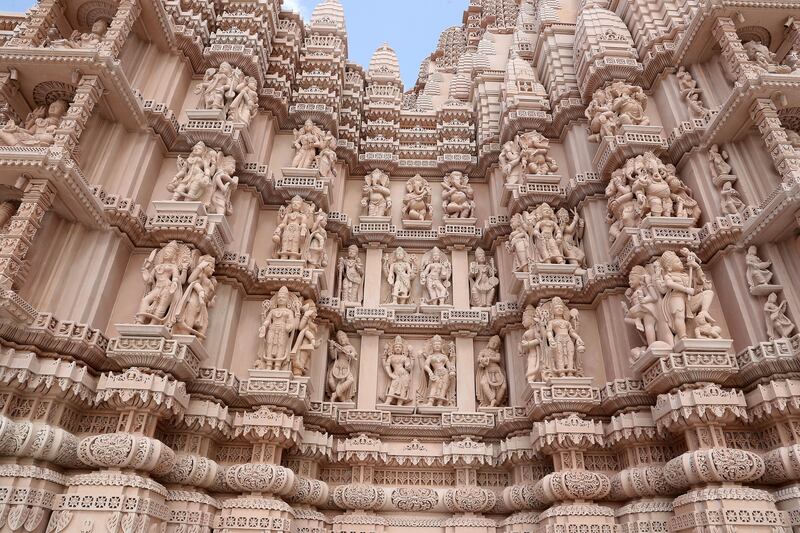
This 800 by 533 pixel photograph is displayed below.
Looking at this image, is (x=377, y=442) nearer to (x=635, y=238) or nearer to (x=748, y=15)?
(x=635, y=238)

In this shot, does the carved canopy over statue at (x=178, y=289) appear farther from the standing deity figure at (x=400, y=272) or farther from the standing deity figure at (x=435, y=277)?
the standing deity figure at (x=435, y=277)

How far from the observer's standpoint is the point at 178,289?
9.48 m

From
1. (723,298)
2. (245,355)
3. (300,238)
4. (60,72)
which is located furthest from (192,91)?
(723,298)

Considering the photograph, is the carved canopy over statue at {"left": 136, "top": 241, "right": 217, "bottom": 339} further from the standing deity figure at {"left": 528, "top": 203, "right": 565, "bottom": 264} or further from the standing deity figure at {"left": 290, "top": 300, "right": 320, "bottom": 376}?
the standing deity figure at {"left": 528, "top": 203, "right": 565, "bottom": 264}

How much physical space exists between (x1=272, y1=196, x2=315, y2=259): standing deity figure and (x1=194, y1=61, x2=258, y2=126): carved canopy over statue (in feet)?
7.71

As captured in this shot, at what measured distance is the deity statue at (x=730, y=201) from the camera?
9.94 m

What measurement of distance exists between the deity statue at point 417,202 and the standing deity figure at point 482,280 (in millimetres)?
1861

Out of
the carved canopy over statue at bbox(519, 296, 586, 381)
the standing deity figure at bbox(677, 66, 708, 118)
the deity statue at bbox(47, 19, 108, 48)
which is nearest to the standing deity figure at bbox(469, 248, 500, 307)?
the carved canopy over statue at bbox(519, 296, 586, 381)

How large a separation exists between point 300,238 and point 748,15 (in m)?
11.6

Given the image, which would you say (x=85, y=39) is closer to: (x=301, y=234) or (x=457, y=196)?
(x=301, y=234)

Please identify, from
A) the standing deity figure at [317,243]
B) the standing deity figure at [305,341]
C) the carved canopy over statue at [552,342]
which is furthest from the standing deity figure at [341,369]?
the carved canopy over statue at [552,342]

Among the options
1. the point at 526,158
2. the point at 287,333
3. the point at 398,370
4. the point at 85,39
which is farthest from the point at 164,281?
the point at 526,158

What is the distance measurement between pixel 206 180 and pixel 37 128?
3.21 m

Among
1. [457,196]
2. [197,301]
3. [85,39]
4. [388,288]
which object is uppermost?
[85,39]
